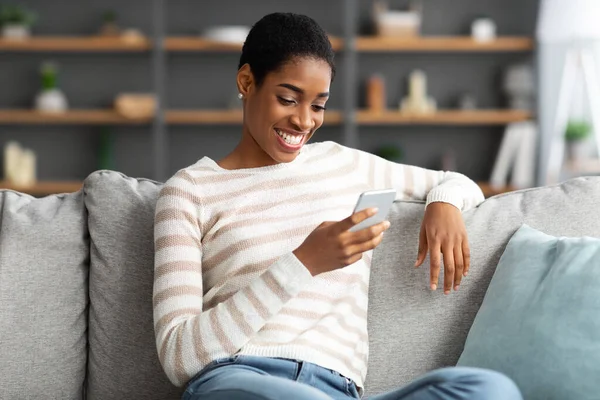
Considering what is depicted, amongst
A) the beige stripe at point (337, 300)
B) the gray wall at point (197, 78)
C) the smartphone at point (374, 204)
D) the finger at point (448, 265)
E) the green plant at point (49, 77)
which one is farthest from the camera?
the gray wall at point (197, 78)

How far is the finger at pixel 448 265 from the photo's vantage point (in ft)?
5.83

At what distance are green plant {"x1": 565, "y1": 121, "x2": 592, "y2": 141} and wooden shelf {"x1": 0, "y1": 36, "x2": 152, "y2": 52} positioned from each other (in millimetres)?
2618

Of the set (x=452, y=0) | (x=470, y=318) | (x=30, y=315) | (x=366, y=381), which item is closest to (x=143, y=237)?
(x=30, y=315)

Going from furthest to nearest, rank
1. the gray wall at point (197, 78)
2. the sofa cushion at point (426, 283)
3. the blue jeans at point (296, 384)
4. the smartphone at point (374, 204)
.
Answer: the gray wall at point (197, 78), the sofa cushion at point (426, 283), the smartphone at point (374, 204), the blue jeans at point (296, 384)

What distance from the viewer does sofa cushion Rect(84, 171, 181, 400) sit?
1.87m

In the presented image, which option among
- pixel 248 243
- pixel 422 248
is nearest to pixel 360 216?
pixel 248 243

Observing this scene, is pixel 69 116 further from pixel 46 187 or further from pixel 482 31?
pixel 482 31

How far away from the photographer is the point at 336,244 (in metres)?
1.50

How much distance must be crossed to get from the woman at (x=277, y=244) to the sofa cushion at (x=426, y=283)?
8 centimetres

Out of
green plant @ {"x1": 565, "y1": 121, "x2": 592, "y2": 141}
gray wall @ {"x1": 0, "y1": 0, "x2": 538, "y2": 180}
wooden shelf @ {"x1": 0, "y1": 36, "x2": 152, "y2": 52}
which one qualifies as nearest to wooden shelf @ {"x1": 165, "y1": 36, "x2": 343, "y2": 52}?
wooden shelf @ {"x1": 0, "y1": 36, "x2": 152, "y2": 52}

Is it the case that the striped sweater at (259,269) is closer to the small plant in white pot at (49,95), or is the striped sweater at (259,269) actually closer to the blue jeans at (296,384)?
the blue jeans at (296,384)

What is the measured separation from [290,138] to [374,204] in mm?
303

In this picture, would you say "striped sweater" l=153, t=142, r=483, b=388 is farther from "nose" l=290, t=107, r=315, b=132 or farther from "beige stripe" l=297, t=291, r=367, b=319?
"nose" l=290, t=107, r=315, b=132

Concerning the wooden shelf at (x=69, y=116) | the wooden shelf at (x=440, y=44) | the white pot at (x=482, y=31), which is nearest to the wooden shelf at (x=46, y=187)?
the wooden shelf at (x=69, y=116)
